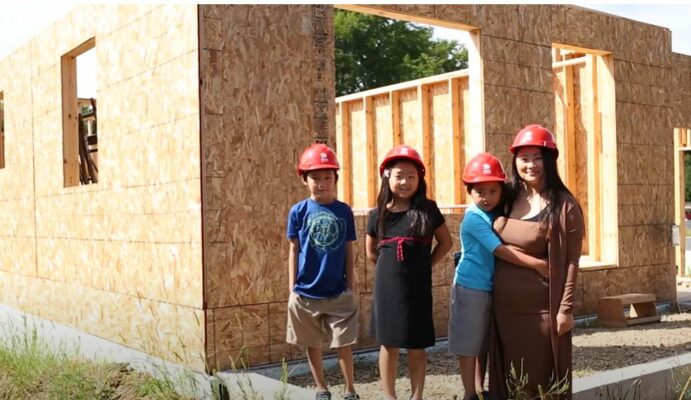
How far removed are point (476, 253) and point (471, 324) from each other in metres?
0.40

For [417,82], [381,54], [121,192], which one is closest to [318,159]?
[121,192]

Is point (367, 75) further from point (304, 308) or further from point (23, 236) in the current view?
point (304, 308)

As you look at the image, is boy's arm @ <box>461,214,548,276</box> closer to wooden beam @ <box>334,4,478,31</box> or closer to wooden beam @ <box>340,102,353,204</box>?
wooden beam @ <box>334,4,478,31</box>

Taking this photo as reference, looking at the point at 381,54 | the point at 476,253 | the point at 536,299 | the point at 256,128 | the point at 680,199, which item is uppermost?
the point at 381,54

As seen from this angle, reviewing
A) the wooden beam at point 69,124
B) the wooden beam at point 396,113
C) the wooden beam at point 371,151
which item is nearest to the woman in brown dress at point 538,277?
the wooden beam at point 69,124

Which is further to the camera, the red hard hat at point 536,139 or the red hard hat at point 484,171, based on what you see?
the red hard hat at point 484,171

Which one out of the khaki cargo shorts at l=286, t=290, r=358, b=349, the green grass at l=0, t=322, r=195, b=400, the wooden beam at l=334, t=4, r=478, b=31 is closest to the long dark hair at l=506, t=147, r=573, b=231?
the khaki cargo shorts at l=286, t=290, r=358, b=349

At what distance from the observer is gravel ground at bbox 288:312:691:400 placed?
575 centimetres

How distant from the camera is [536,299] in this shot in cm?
400

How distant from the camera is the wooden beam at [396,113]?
1285cm

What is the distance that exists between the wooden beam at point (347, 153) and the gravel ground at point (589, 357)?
636cm

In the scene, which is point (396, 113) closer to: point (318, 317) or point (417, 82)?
point (417, 82)

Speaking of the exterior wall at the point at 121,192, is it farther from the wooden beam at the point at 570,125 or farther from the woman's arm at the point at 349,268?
the wooden beam at the point at 570,125

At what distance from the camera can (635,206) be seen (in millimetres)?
9797
